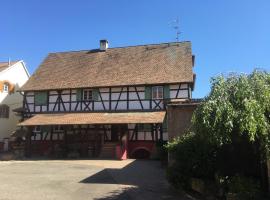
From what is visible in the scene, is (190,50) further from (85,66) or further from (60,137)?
(60,137)

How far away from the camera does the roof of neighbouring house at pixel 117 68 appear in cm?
2658

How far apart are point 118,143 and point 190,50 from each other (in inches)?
395

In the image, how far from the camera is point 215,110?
9.23 m

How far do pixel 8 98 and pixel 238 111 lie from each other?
27.8m

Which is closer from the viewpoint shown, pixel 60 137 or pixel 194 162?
pixel 194 162

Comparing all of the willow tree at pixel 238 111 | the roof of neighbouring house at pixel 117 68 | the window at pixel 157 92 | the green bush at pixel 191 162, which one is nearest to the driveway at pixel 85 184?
the green bush at pixel 191 162

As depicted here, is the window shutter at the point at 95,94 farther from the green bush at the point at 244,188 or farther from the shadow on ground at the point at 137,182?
the green bush at the point at 244,188

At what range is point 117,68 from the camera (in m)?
28.8

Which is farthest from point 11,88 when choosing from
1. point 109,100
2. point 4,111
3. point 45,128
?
point 109,100

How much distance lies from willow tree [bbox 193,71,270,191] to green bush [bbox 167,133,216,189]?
178 cm

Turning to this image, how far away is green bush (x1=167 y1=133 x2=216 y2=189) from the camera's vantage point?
36.8 ft

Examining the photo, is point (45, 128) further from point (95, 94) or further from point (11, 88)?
point (11, 88)

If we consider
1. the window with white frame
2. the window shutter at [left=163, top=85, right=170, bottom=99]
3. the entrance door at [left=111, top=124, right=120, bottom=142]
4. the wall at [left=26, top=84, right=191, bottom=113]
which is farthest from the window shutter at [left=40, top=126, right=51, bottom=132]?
the window shutter at [left=163, top=85, right=170, bottom=99]

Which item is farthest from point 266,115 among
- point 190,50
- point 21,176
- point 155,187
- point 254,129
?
point 190,50
